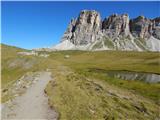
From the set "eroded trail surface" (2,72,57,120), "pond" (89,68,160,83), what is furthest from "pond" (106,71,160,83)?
"eroded trail surface" (2,72,57,120)

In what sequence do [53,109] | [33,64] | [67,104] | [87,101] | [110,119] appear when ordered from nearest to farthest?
[110,119] → [53,109] → [67,104] → [87,101] → [33,64]

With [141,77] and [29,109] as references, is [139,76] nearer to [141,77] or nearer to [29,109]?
[141,77]

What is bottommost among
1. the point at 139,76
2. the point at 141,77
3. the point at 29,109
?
the point at 139,76

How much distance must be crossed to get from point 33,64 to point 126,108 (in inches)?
3865

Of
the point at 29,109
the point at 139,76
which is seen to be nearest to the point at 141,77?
the point at 139,76

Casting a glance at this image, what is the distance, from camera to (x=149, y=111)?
1070 inches

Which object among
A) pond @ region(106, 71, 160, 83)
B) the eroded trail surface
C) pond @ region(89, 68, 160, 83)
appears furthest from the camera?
pond @ region(89, 68, 160, 83)

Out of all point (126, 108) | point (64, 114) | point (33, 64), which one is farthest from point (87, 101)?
point (33, 64)

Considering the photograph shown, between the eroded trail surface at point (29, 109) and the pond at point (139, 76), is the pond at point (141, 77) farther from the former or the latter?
the eroded trail surface at point (29, 109)

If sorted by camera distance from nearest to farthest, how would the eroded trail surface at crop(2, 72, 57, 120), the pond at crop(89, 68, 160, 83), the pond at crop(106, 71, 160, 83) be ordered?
the eroded trail surface at crop(2, 72, 57, 120)
the pond at crop(106, 71, 160, 83)
the pond at crop(89, 68, 160, 83)

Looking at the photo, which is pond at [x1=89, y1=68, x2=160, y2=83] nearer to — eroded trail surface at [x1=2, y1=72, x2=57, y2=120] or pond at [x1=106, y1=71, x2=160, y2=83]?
pond at [x1=106, y1=71, x2=160, y2=83]

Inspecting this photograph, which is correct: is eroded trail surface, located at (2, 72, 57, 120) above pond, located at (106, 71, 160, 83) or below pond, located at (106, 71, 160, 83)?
above

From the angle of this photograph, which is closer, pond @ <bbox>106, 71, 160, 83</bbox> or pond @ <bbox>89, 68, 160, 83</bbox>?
pond @ <bbox>106, 71, 160, 83</bbox>

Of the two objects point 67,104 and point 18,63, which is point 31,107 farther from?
point 18,63
